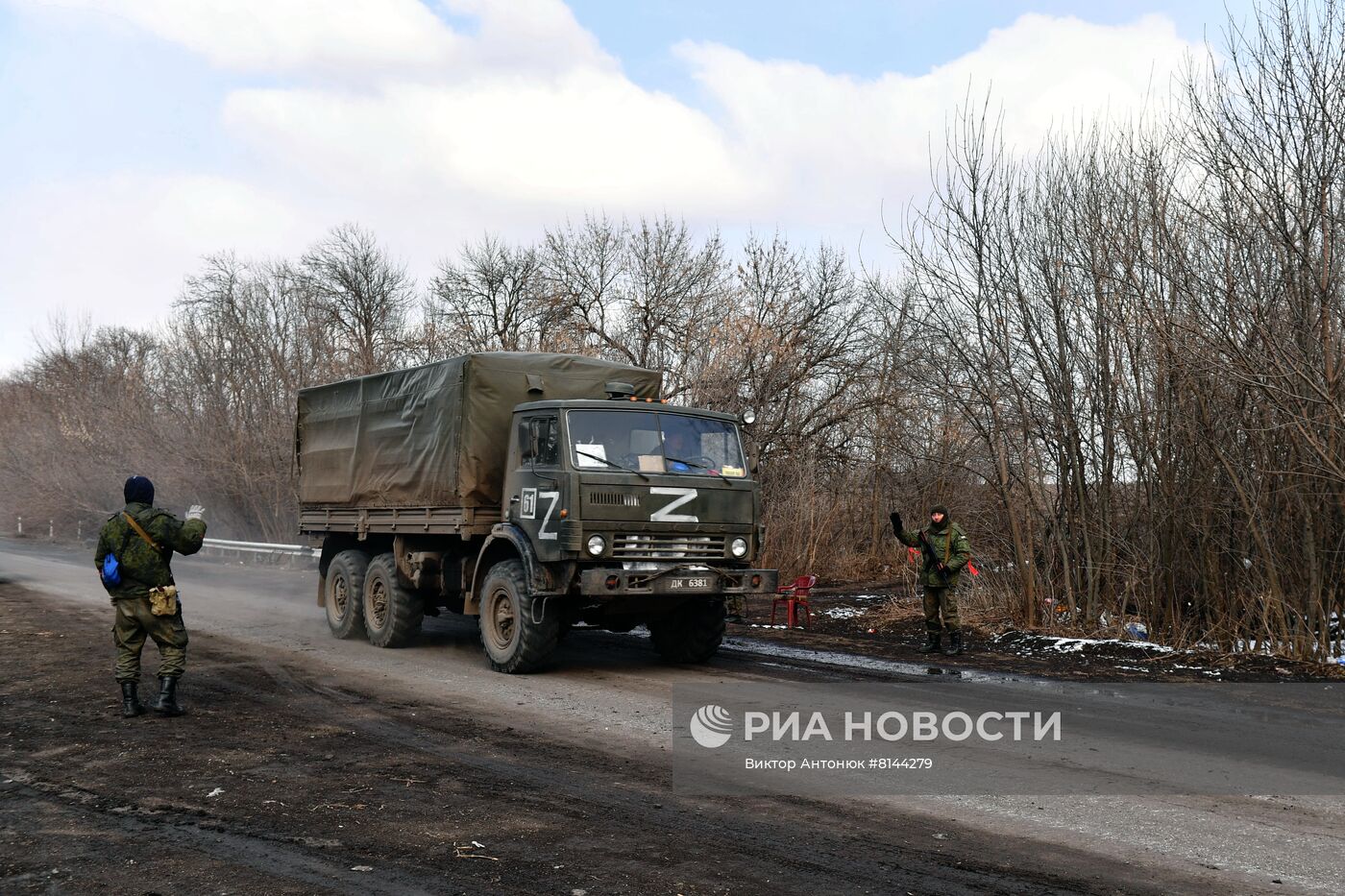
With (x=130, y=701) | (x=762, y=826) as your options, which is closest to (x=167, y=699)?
(x=130, y=701)

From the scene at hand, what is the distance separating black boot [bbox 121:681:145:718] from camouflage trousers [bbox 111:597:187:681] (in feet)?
0.19

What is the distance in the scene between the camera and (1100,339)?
523 inches

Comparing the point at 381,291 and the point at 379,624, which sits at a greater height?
the point at 381,291

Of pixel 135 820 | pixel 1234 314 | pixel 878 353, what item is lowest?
pixel 135 820

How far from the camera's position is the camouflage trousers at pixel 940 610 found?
12.2m

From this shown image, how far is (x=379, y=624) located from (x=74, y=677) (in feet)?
11.6

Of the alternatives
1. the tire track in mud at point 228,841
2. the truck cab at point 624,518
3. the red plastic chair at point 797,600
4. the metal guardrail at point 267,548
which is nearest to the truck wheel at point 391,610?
the truck cab at point 624,518

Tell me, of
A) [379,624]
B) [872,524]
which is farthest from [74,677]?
[872,524]

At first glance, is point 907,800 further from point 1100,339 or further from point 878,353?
point 878,353

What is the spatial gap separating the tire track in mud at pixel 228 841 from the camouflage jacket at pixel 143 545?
2.21 meters

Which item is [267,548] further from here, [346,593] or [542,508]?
[542,508]

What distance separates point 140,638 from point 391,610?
4.20 metres

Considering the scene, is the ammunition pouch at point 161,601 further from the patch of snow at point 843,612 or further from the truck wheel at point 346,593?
the patch of snow at point 843,612

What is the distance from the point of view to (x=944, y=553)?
12125mm
